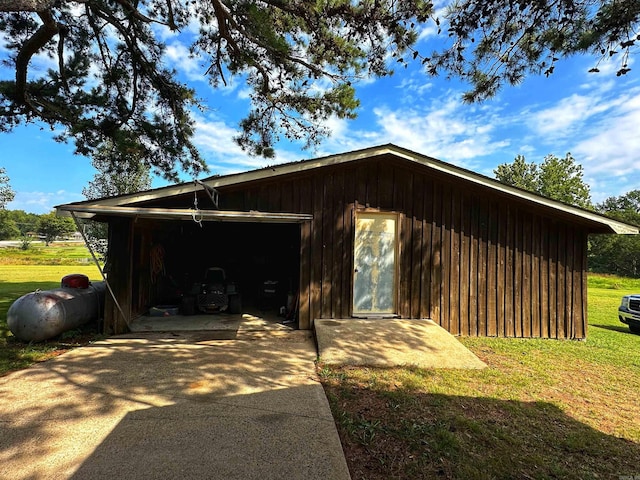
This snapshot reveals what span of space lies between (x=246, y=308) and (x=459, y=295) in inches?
Answer: 198

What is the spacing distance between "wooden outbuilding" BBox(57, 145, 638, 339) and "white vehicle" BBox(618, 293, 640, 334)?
274 cm

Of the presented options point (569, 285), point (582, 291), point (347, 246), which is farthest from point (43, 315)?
point (582, 291)

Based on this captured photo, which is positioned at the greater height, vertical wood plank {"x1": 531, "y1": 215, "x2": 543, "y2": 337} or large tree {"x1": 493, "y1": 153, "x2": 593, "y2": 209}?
large tree {"x1": 493, "y1": 153, "x2": 593, "y2": 209}

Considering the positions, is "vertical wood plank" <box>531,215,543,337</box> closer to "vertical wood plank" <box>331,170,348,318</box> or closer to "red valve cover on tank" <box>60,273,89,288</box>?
"vertical wood plank" <box>331,170,348,318</box>

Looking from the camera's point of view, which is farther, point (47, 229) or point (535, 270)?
point (47, 229)

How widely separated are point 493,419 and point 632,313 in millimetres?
7884

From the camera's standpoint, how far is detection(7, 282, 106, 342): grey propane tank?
15.8 feet

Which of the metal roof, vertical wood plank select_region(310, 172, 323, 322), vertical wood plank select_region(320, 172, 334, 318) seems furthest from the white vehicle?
vertical wood plank select_region(310, 172, 323, 322)

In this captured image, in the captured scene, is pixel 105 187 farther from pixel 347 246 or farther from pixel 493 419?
pixel 493 419

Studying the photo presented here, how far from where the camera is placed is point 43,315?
16.0 ft

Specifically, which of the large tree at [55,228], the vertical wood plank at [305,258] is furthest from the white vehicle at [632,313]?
the large tree at [55,228]

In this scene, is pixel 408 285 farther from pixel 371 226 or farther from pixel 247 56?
pixel 247 56

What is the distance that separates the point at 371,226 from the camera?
21.2 feet

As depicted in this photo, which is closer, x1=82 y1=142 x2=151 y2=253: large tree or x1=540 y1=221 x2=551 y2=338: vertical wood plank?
x1=540 y1=221 x2=551 y2=338: vertical wood plank
